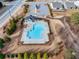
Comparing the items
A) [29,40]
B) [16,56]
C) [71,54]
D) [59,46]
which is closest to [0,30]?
[29,40]

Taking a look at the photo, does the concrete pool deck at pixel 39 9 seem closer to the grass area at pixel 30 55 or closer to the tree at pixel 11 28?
the tree at pixel 11 28

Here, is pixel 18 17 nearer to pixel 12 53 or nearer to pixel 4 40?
pixel 4 40

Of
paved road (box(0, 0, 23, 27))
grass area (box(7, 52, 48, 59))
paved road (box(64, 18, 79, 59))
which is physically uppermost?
paved road (box(0, 0, 23, 27))

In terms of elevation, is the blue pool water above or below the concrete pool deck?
below

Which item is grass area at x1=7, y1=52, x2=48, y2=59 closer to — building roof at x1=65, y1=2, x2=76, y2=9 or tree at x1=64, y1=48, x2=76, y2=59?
tree at x1=64, y1=48, x2=76, y2=59

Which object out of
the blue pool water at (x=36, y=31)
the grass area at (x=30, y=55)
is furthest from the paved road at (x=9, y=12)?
the grass area at (x=30, y=55)

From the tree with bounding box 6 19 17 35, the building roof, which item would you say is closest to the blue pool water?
the tree with bounding box 6 19 17 35

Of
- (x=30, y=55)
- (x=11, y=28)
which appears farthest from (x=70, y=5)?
(x=30, y=55)
